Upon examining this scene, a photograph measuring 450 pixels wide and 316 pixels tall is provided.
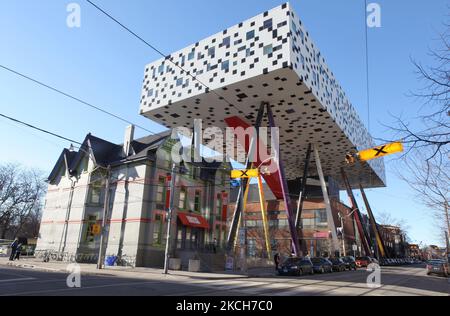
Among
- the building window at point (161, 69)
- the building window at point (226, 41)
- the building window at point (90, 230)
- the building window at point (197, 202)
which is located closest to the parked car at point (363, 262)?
A: the building window at point (197, 202)

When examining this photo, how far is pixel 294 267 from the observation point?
84.8 ft

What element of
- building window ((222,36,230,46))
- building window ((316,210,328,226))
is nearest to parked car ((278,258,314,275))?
building window ((222,36,230,46))

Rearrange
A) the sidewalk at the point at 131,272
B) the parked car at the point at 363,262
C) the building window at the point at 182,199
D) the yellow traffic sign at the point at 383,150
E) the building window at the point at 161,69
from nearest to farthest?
the yellow traffic sign at the point at 383,150
the sidewalk at the point at 131,272
the building window at the point at 182,199
the building window at the point at 161,69
the parked car at the point at 363,262

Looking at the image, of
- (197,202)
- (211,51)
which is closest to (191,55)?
(211,51)

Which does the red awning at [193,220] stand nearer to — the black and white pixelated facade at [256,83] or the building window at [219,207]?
the building window at [219,207]

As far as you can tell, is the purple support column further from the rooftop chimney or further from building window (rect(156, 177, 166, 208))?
the rooftop chimney

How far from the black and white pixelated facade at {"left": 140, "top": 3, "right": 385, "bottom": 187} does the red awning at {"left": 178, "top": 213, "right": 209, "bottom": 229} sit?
13.5m

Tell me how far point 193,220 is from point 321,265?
12.9 metres

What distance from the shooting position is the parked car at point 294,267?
25.8 m

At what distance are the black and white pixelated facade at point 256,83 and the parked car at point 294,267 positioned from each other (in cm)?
1770

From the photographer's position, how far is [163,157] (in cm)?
3231

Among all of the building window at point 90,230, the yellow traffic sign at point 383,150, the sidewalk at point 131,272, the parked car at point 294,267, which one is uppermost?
the yellow traffic sign at point 383,150

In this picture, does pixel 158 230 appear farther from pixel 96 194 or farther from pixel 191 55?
pixel 191 55
